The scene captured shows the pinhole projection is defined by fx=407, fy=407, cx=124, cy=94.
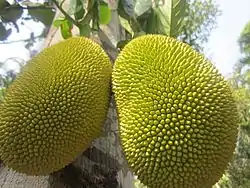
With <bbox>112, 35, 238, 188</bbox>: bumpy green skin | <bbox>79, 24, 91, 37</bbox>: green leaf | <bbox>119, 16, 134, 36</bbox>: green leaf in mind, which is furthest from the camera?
<bbox>119, 16, 134, 36</bbox>: green leaf

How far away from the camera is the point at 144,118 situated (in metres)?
0.71

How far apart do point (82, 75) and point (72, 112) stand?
9cm

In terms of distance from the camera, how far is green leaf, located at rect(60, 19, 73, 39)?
3.21ft

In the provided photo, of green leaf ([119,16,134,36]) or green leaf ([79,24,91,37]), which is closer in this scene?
green leaf ([79,24,91,37])

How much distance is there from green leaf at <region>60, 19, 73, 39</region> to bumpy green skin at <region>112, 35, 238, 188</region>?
233mm

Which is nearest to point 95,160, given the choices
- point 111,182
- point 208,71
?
point 111,182

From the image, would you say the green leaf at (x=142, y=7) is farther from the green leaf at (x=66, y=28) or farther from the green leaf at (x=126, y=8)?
the green leaf at (x=66, y=28)


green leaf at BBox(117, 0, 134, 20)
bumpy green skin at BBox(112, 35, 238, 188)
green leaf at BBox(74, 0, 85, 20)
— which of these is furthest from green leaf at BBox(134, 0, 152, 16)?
bumpy green skin at BBox(112, 35, 238, 188)

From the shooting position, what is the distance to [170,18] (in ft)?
3.35

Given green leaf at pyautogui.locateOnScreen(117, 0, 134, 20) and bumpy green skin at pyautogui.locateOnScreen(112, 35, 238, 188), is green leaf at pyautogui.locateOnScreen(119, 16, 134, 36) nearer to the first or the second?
A: green leaf at pyautogui.locateOnScreen(117, 0, 134, 20)

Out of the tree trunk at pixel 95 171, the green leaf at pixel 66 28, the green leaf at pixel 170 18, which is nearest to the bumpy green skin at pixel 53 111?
the tree trunk at pixel 95 171

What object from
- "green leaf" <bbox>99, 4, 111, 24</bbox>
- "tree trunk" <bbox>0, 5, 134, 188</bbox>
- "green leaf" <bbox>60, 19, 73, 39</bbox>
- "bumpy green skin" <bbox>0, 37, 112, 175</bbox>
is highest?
"green leaf" <bbox>99, 4, 111, 24</bbox>

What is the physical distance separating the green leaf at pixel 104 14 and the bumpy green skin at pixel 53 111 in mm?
201

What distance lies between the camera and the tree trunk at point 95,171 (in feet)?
2.42
